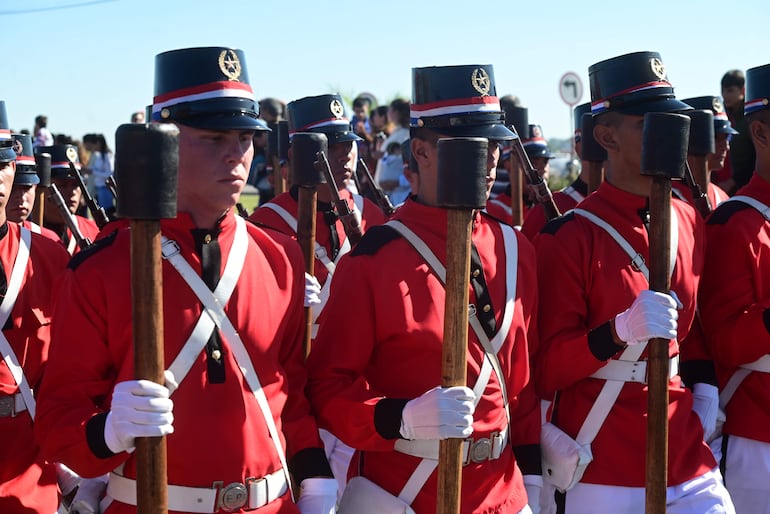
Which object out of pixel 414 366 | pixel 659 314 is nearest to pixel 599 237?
pixel 659 314

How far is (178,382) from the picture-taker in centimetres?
331

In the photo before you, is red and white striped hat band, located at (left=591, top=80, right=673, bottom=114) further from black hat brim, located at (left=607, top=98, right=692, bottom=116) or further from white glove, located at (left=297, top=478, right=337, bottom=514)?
white glove, located at (left=297, top=478, right=337, bottom=514)

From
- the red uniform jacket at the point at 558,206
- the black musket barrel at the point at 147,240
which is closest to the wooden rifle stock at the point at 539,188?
the red uniform jacket at the point at 558,206

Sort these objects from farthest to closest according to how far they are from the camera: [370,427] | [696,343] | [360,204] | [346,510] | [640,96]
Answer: [360,204] → [696,343] → [640,96] → [346,510] → [370,427]

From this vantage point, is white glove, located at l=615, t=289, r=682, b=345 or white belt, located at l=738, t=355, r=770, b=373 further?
white belt, located at l=738, t=355, r=770, b=373

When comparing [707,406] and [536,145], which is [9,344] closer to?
[707,406]

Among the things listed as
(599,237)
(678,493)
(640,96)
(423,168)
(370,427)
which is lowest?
(678,493)

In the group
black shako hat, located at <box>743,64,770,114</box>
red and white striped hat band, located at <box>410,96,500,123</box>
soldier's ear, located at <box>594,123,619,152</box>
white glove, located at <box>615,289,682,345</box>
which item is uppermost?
black shako hat, located at <box>743,64,770,114</box>

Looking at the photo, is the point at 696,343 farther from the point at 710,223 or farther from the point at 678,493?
the point at 678,493

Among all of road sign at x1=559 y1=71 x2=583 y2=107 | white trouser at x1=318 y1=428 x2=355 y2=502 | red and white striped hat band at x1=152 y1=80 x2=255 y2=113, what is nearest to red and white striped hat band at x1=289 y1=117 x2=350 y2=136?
white trouser at x1=318 y1=428 x2=355 y2=502

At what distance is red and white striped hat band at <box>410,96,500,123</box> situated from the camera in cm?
427

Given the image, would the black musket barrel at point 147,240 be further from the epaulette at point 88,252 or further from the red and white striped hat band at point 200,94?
the red and white striped hat band at point 200,94

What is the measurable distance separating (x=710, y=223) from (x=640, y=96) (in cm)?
84

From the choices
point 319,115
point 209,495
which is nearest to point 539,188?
point 319,115
